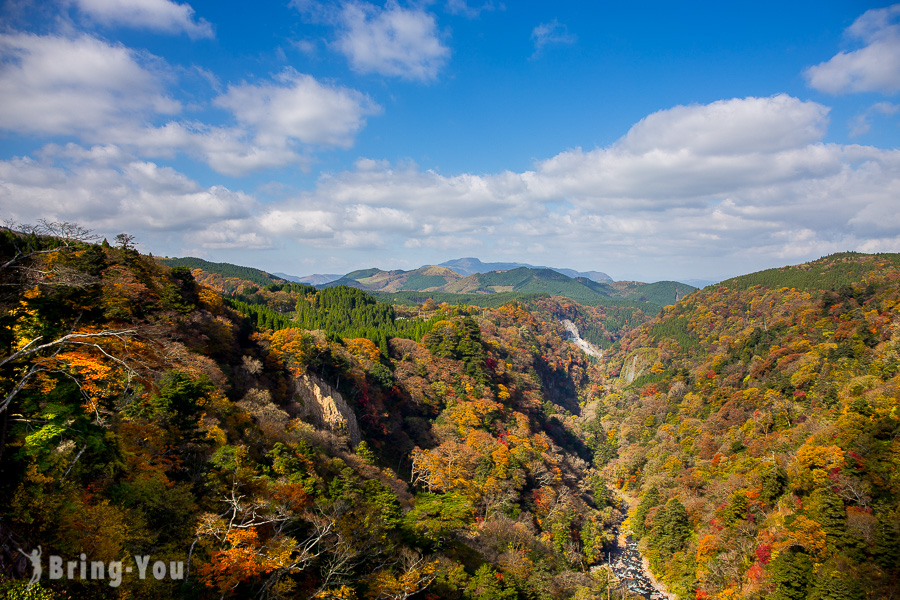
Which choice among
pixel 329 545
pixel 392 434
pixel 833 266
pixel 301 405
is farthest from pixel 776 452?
pixel 833 266

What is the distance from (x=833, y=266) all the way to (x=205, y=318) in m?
182

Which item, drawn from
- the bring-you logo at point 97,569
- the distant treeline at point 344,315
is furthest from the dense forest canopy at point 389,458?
the distant treeline at point 344,315

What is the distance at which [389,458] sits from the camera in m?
46.9

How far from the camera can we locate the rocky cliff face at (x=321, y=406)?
135 ft

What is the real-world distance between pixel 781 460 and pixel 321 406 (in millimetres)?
48863

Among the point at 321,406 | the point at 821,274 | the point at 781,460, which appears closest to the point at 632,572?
the point at 781,460

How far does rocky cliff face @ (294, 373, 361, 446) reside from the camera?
4112 cm

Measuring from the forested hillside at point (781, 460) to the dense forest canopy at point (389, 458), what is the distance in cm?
27

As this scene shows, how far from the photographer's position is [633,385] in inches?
5034

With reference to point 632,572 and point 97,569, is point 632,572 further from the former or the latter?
point 97,569

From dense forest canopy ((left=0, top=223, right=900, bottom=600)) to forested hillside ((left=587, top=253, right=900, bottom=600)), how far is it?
0.27m

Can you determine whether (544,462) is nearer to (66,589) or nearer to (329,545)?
(329,545)

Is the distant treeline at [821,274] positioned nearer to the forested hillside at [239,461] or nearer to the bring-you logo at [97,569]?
the forested hillside at [239,461]

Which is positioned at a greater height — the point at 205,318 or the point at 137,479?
the point at 205,318
